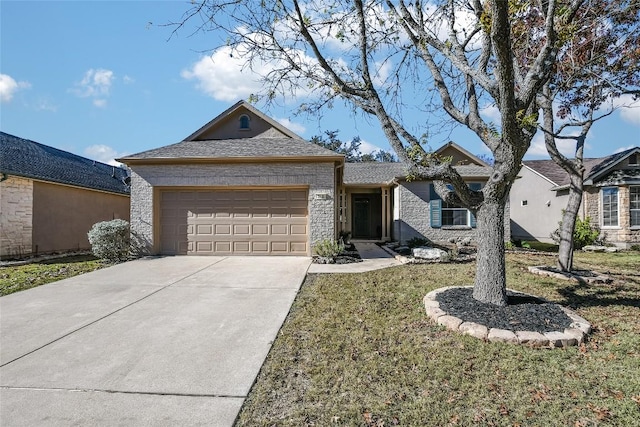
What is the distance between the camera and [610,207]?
578 inches

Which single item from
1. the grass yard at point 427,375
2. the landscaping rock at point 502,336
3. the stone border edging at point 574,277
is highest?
the stone border edging at point 574,277

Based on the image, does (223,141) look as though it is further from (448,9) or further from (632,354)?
(632,354)

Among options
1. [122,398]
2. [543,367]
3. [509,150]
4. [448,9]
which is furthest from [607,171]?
[122,398]

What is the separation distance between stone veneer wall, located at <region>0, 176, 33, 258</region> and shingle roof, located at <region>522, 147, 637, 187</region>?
20405 millimetres

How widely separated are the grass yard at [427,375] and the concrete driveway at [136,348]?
392mm

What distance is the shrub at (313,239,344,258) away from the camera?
9859mm

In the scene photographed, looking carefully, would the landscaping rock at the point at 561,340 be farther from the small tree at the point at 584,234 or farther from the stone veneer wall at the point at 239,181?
the small tree at the point at 584,234

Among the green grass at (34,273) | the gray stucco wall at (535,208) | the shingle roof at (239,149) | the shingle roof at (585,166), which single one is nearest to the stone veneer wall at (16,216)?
the green grass at (34,273)

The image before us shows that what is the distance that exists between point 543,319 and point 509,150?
7.43ft

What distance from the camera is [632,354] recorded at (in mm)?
3617

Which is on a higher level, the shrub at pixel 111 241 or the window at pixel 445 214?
the window at pixel 445 214

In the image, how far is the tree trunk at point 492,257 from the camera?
4.84 m

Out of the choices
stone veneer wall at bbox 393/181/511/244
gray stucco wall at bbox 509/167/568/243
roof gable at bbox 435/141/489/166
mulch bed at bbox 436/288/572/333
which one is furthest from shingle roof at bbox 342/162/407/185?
mulch bed at bbox 436/288/572/333

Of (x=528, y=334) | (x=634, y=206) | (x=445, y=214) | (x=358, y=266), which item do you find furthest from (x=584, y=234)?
(x=528, y=334)
